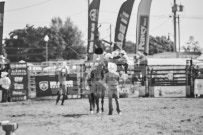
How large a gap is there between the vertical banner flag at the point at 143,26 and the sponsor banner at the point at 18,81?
692cm

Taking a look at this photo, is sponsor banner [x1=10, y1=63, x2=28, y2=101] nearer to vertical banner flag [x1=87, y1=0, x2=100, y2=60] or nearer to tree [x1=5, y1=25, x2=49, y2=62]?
vertical banner flag [x1=87, y1=0, x2=100, y2=60]

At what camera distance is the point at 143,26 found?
21875 mm

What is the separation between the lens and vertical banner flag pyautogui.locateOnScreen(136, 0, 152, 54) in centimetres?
2184

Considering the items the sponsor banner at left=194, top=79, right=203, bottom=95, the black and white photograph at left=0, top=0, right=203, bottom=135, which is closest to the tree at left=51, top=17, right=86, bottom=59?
the black and white photograph at left=0, top=0, right=203, bottom=135

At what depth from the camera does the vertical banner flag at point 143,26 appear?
2184 centimetres

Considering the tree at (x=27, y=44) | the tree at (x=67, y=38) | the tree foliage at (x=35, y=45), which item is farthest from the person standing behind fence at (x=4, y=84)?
the tree at (x=67, y=38)

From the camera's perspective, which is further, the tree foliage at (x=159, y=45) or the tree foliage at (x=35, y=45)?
the tree foliage at (x=159, y=45)

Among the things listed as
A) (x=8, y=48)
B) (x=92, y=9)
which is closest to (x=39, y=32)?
(x=8, y=48)

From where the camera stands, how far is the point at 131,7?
21797 millimetres

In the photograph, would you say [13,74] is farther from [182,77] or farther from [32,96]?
[182,77]

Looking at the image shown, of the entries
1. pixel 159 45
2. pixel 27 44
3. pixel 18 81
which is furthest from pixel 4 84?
pixel 159 45

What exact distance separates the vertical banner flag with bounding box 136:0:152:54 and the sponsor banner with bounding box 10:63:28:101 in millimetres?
6923

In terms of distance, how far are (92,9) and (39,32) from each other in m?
63.0

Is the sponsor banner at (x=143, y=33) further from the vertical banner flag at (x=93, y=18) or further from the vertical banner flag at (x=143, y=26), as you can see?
the vertical banner flag at (x=93, y=18)
